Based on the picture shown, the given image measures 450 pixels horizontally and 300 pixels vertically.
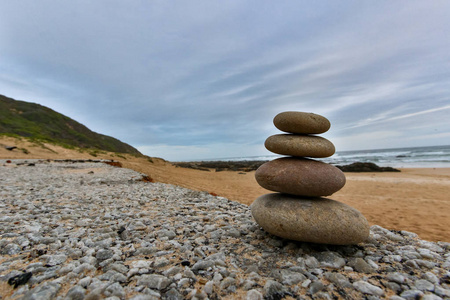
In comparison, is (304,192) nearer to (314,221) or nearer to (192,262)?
(314,221)

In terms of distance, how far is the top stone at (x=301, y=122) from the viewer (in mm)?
4628

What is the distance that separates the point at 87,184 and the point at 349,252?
11.3 m

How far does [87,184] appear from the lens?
34.4 feet

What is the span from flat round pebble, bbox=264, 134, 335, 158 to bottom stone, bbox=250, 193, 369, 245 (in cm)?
101

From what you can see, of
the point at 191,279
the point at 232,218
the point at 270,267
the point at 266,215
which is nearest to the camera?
the point at 191,279

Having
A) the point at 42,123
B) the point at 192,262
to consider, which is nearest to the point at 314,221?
the point at 192,262

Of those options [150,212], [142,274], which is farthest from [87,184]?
[142,274]

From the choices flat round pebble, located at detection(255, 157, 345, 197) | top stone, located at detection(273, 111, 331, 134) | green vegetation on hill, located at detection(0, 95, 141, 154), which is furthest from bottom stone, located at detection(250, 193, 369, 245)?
green vegetation on hill, located at detection(0, 95, 141, 154)

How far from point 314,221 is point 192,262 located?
7.37 ft

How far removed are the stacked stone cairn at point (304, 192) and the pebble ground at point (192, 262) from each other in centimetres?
38

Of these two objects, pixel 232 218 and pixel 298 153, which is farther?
pixel 232 218

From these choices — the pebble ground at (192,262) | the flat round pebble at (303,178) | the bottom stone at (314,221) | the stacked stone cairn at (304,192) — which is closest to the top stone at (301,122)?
the stacked stone cairn at (304,192)

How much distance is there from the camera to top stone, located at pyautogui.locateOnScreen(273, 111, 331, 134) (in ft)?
15.2

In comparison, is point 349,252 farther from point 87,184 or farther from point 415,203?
point 87,184
